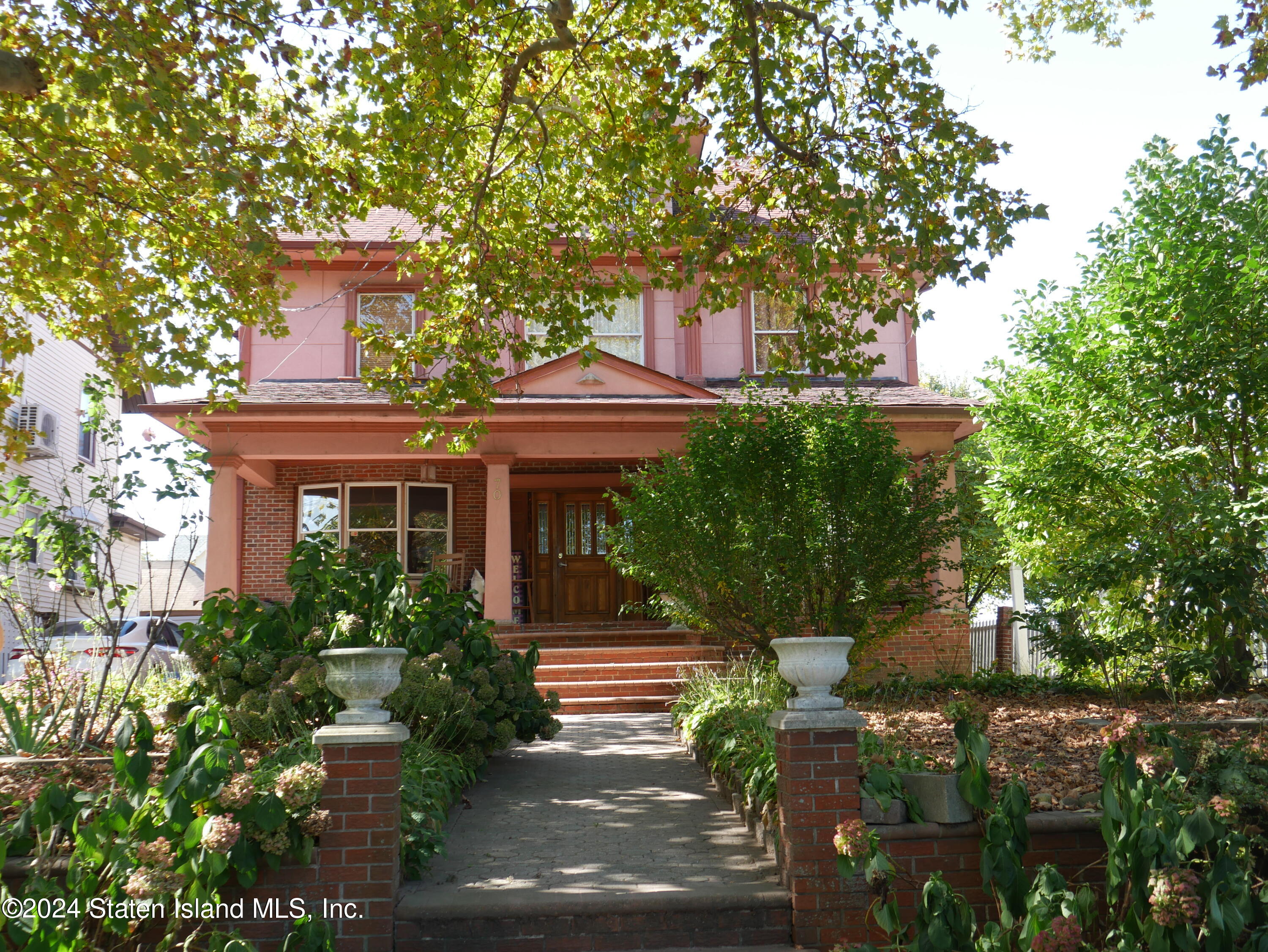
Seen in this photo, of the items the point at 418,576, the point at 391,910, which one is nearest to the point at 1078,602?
the point at 391,910

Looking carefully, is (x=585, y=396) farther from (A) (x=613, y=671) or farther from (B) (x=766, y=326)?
(A) (x=613, y=671)

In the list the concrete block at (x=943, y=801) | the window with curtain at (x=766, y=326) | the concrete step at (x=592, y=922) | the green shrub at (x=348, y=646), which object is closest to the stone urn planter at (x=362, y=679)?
the concrete step at (x=592, y=922)

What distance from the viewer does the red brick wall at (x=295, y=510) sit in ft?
46.2

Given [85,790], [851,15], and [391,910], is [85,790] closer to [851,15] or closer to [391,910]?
[391,910]

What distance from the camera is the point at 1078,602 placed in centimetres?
870

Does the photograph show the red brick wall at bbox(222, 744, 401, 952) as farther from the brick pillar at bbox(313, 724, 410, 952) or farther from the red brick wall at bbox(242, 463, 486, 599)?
the red brick wall at bbox(242, 463, 486, 599)

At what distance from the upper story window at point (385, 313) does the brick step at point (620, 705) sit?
668 centimetres

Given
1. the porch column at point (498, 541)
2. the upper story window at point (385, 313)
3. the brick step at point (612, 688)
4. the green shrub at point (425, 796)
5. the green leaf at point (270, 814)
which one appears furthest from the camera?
the upper story window at point (385, 313)

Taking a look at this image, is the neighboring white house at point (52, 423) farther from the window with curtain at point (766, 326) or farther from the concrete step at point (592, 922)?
the concrete step at point (592, 922)

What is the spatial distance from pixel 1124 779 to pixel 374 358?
1256 cm

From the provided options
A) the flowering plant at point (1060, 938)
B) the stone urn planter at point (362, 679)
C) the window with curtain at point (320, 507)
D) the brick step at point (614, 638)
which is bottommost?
the flowering plant at point (1060, 938)

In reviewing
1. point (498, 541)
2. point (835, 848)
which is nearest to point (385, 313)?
point (498, 541)

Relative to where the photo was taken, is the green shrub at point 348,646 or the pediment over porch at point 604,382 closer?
the green shrub at point 348,646

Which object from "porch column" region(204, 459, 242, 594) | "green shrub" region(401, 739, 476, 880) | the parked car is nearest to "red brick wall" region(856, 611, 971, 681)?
"green shrub" region(401, 739, 476, 880)
